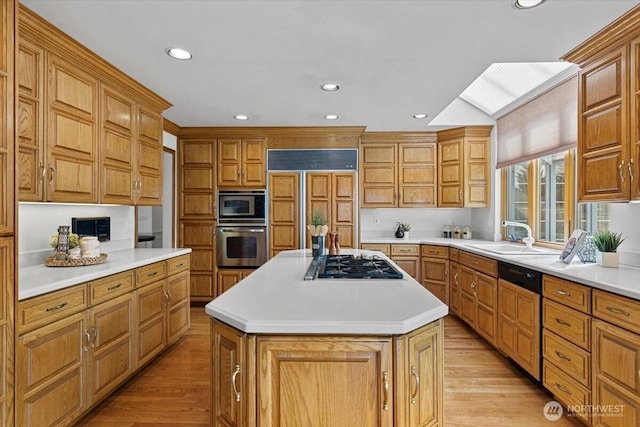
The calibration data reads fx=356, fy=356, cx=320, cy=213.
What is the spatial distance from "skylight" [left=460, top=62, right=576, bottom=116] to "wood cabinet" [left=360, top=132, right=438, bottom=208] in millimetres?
821

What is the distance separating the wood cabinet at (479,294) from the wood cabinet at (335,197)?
4.59ft

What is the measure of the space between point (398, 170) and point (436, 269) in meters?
1.42

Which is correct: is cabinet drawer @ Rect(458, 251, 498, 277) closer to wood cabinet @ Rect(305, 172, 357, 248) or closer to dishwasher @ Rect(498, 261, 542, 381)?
dishwasher @ Rect(498, 261, 542, 381)

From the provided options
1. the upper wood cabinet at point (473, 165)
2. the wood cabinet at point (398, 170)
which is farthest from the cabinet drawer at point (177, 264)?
the upper wood cabinet at point (473, 165)

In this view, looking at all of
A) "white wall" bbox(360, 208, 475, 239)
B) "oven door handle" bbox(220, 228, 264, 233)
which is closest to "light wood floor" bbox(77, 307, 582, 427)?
"oven door handle" bbox(220, 228, 264, 233)

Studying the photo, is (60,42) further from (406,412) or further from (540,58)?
(540,58)

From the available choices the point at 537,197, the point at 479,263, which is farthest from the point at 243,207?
the point at 537,197

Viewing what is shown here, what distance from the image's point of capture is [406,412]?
1.21 meters

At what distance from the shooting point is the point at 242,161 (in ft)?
15.3

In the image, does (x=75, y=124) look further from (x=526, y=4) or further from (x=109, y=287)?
(x=526, y=4)

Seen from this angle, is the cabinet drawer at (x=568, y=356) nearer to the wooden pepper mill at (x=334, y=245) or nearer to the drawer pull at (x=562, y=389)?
the drawer pull at (x=562, y=389)

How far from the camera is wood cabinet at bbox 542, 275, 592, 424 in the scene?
1.98 m

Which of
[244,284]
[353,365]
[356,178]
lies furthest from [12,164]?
[356,178]

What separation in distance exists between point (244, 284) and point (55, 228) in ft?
5.97
